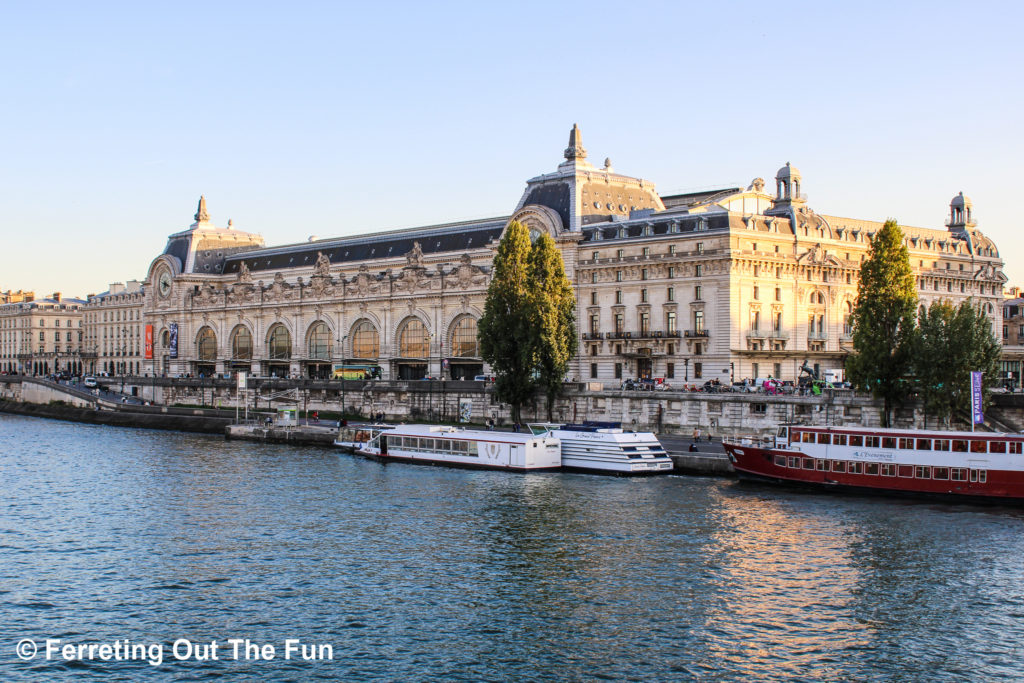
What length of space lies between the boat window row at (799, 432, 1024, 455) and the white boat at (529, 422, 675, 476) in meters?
10.3

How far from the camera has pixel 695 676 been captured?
34.5 meters

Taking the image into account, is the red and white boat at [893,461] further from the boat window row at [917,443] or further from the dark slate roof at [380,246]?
the dark slate roof at [380,246]

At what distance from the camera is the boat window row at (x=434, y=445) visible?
273 ft

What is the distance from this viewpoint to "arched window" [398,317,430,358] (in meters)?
131

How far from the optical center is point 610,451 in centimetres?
7625

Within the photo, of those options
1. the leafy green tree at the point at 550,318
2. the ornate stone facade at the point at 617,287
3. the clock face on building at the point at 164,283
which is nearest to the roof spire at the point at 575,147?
the ornate stone facade at the point at 617,287

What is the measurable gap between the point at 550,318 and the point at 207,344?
85684mm

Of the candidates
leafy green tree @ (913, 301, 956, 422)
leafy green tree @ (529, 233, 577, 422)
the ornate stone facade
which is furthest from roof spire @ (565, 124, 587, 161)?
leafy green tree @ (913, 301, 956, 422)

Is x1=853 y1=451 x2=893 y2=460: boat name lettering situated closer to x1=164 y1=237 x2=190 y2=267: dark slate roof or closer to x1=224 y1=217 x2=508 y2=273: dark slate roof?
x1=224 y1=217 x2=508 y2=273: dark slate roof

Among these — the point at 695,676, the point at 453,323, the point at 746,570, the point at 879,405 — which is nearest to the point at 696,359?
the point at 879,405

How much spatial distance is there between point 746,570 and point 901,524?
14380mm

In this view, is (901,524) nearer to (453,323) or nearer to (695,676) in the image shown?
(695,676)

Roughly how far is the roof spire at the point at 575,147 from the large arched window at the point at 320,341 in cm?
4083

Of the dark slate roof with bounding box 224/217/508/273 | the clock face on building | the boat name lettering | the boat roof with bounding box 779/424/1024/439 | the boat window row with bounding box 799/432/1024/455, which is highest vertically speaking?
the dark slate roof with bounding box 224/217/508/273
